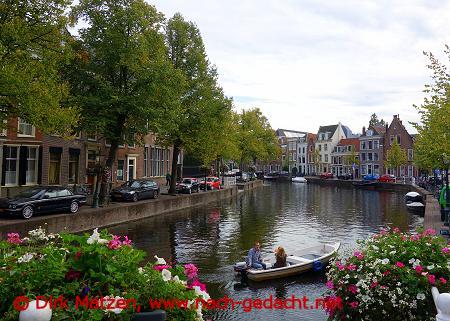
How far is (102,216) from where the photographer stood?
23594mm

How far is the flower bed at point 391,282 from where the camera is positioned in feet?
19.6

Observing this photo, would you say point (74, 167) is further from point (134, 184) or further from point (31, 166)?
point (134, 184)

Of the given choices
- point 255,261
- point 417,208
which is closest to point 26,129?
point 255,261

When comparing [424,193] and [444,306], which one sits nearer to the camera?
[444,306]

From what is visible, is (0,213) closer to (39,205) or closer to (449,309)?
(39,205)

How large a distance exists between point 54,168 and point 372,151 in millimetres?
75607

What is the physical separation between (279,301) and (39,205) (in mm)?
13931

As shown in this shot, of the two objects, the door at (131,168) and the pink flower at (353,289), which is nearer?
the pink flower at (353,289)

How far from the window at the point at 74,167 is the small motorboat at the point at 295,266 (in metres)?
23.6

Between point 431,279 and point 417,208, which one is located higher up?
point 431,279

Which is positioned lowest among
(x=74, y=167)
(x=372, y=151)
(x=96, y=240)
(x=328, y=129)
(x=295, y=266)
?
(x=295, y=266)

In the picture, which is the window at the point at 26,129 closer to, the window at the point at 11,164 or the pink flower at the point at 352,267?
the window at the point at 11,164

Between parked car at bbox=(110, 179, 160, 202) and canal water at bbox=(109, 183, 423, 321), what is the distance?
107 inches

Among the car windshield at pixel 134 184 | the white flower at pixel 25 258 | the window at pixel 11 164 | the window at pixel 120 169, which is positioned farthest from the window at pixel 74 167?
the white flower at pixel 25 258
